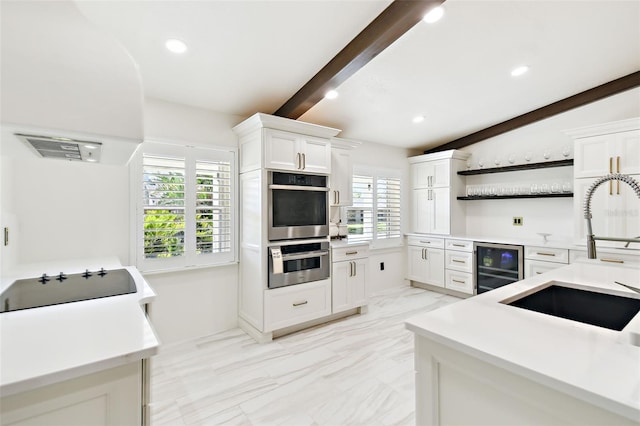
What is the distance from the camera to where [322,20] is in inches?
85.5

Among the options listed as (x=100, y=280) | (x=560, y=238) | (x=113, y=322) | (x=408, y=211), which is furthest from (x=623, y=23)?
(x=100, y=280)

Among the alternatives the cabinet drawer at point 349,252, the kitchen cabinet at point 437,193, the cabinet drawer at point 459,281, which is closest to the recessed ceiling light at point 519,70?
the kitchen cabinet at point 437,193

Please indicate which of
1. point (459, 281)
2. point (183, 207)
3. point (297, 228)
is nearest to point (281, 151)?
point (297, 228)

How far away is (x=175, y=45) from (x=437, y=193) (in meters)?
4.15

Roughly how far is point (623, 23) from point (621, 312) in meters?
2.62

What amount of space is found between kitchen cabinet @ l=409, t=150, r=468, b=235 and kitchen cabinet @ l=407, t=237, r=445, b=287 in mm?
207

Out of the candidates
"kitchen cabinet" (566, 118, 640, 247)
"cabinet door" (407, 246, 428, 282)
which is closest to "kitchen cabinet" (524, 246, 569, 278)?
"kitchen cabinet" (566, 118, 640, 247)

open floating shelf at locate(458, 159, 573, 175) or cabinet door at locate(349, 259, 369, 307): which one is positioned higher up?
open floating shelf at locate(458, 159, 573, 175)

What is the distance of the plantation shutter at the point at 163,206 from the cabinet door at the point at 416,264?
366cm

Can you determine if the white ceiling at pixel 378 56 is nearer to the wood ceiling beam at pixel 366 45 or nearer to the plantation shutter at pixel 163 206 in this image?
the wood ceiling beam at pixel 366 45

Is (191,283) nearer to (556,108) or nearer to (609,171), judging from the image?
(609,171)

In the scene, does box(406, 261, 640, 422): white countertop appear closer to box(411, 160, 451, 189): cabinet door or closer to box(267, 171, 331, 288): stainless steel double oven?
Result: box(267, 171, 331, 288): stainless steel double oven

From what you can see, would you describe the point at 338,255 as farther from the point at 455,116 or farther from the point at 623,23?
the point at 623,23

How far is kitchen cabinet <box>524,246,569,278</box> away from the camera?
3.48 m
